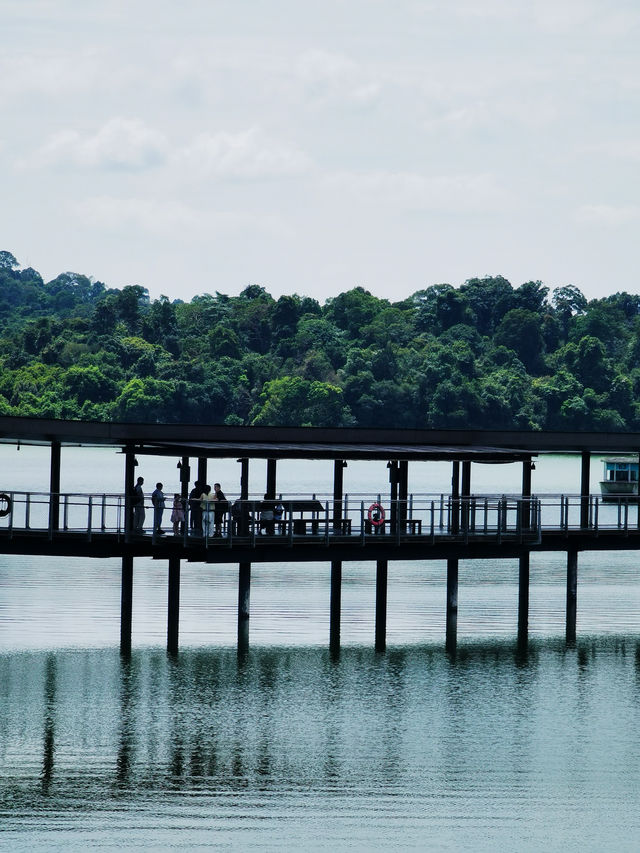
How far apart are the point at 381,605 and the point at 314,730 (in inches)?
484

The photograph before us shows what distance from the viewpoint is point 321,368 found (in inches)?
6654

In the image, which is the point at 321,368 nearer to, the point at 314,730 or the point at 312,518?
the point at 312,518

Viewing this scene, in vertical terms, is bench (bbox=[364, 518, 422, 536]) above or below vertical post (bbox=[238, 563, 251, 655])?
above

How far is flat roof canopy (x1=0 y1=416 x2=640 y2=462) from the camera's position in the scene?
138ft

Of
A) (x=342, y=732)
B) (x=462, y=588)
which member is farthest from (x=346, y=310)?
(x=342, y=732)

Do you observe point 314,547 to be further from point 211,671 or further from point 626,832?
point 626,832

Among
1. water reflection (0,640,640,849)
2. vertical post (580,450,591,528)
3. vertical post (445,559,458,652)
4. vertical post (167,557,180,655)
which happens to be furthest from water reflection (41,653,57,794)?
vertical post (580,450,591,528)

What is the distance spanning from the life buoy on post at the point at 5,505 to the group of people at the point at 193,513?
3280mm

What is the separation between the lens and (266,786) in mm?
31203

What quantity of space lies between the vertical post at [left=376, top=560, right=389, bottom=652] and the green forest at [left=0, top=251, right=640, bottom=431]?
10606 centimetres

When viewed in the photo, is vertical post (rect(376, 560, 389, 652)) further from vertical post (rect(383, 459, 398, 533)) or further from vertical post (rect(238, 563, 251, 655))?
vertical post (rect(238, 563, 251, 655))

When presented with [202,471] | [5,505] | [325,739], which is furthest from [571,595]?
[5,505]

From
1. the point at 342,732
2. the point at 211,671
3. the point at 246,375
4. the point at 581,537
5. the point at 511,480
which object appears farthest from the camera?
the point at 246,375

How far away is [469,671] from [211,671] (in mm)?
7146
